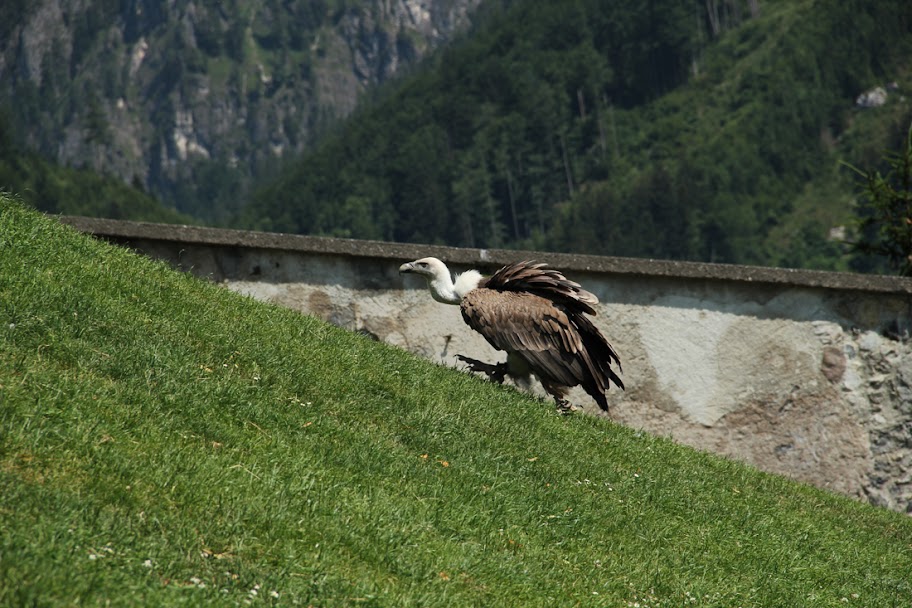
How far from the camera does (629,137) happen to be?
15025cm

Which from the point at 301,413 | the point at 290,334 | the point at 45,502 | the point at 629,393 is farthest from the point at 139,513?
the point at 629,393

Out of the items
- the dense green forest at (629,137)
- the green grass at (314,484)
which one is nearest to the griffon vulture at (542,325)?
→ the green grass at (314,484)

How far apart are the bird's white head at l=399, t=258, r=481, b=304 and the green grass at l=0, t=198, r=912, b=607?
694mm

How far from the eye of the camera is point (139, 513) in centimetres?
567

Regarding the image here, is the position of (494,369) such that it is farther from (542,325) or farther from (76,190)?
(76,190)

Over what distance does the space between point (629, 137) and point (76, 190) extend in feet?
213

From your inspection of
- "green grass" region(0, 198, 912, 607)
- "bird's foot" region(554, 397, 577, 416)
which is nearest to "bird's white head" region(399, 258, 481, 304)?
"green grass" region(0, 198, 912, 607)

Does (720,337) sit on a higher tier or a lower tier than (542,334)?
lower

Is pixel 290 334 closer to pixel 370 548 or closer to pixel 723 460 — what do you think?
pixel 370 548

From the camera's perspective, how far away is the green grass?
5508 millimetres

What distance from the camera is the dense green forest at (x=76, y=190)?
11758 cm

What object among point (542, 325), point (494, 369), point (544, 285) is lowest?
point (494, 369)

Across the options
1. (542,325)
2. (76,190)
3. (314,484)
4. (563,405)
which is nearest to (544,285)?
(542,325)

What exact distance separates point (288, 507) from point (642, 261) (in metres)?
6.39
